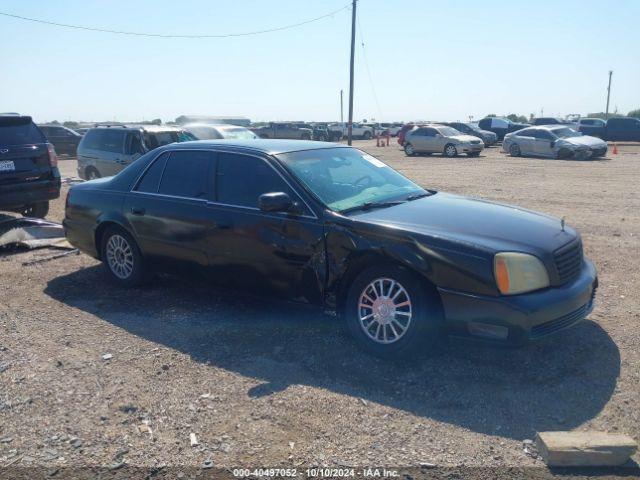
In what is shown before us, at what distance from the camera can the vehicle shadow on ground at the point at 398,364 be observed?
4.03 meters

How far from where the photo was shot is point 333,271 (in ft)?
16.3

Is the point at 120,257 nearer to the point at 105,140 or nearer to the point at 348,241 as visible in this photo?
A: the point at 348,241

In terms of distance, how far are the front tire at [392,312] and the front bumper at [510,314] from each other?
14 cm

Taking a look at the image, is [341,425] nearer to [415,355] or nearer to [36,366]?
→ [415,355]

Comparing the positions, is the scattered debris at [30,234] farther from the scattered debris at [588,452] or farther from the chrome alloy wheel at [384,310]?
the scattered debris at [588,452]

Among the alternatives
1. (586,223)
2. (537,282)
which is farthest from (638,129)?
(537,282)

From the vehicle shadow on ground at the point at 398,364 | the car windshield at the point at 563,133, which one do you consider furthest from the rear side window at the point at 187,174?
the car windshield at the point at 563,133

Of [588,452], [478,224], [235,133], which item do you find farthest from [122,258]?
[235,133]

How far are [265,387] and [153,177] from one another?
2916mm

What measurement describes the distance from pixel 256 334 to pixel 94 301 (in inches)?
77.7

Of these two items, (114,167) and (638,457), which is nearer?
(638,457)

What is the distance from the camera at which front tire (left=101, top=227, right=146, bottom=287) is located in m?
6.48

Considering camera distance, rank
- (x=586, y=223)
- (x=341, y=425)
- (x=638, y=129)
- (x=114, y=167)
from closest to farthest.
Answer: (x=341, y=425) → (x=586, y=223) → (x=114, y=167) → (x=638, y=129)

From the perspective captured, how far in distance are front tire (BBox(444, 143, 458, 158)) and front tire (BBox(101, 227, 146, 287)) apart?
77.8ft
